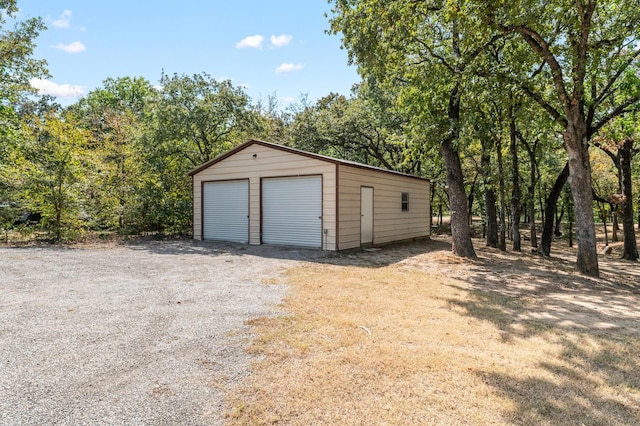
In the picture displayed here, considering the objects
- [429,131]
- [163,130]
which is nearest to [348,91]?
[163,130]

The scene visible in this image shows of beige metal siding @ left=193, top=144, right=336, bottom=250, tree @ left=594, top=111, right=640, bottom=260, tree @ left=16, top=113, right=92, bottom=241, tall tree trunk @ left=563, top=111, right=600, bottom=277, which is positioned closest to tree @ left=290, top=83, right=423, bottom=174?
beige metal siding @ left=193, top=144, right=336, bottom=250

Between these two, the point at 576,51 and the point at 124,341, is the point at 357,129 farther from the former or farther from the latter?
the point at 124,341

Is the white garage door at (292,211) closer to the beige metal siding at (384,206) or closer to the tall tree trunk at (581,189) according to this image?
the beige metal siding at (384,206)

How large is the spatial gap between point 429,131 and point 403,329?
671cm

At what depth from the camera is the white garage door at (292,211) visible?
1009 centimetres

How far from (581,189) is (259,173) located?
842cm

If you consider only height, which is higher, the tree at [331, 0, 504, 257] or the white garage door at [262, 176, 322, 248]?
the tree at [331, 0, 504, 257]

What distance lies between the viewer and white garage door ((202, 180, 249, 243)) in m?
11.6

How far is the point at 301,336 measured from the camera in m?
3.46

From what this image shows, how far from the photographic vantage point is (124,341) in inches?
129

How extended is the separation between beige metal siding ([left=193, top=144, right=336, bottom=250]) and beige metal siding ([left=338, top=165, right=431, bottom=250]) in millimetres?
293

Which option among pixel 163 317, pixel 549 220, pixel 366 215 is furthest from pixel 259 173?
pixel 549 220

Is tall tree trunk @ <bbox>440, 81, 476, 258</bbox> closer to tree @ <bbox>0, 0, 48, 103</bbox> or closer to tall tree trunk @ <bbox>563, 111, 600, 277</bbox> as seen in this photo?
tall tree trunk @ <bbox>563, 111, 600, 277</bbox>

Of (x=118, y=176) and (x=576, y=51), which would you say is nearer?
(x=576, y=51)
